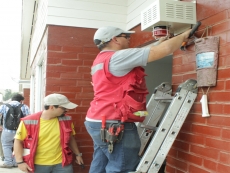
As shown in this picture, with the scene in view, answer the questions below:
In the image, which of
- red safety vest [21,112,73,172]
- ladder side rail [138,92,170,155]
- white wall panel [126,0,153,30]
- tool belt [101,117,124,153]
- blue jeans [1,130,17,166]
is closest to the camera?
tool belt [101,117,124,153]

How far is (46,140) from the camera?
3.78m

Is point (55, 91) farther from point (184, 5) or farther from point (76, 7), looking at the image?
point (184, 5)

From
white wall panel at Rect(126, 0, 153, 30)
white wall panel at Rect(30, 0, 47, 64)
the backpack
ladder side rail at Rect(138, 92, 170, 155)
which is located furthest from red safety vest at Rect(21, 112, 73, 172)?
the backpack

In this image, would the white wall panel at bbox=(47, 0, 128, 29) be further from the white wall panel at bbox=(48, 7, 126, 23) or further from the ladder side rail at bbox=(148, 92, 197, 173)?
the ladder side rail at bbox=(148, 92, 197, 173)

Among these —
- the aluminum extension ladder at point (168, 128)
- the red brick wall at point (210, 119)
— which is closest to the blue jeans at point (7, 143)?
the red brick wall at point (210, 119)

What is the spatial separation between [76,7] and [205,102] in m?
2.67

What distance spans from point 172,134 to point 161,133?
0.33ft

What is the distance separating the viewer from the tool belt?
2301 millimetres

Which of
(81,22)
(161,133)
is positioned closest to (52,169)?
(161,133)

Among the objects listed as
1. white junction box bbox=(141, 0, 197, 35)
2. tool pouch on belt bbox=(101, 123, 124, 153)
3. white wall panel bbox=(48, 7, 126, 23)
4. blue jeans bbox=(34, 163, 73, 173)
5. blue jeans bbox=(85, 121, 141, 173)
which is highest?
white wall panel bbox=(48, 7, 126, 23)

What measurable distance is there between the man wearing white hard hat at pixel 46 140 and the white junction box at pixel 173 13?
1798mm

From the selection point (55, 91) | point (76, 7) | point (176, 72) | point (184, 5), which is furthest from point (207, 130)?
point (76, 7)

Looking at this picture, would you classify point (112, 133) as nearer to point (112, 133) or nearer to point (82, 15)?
point (112, 133)

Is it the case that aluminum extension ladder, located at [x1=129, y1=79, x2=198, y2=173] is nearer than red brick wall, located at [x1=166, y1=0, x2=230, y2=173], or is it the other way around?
red brick wall, located at [x1=166, y1=0, x2=230, y2=173]
